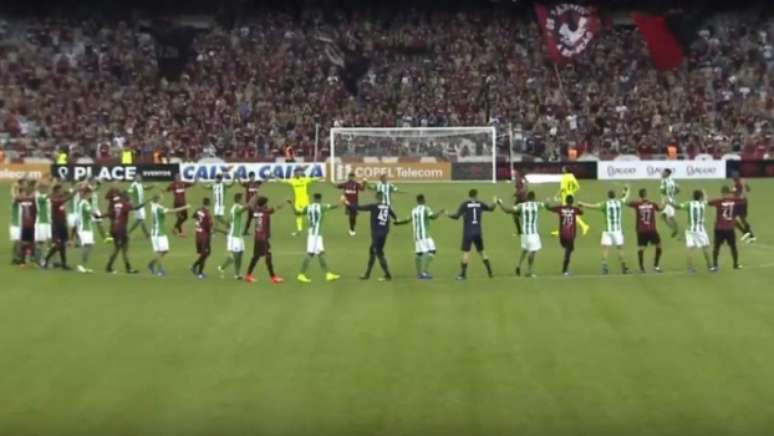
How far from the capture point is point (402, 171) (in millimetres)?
52719

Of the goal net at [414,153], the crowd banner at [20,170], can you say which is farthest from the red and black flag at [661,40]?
the crowd banner at [20,170]

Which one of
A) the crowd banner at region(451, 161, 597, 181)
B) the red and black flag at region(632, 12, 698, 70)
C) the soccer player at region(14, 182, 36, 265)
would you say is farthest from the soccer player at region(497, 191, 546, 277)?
the red and black flag at region(632, 12, 698, 70)

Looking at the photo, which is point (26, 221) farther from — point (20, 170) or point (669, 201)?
point (20, 170)

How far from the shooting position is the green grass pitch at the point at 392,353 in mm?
15367

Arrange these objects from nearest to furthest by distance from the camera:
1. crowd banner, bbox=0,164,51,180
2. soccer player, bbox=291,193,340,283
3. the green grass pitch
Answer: the green grass pitch < soccer player, bbox=291,193,340,283 < crowd banner, bbox=0,164,51,180

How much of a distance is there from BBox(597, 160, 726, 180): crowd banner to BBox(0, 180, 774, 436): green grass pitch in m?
26.1

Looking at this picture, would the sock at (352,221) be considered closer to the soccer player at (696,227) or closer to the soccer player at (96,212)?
the soccer player at (96,212)

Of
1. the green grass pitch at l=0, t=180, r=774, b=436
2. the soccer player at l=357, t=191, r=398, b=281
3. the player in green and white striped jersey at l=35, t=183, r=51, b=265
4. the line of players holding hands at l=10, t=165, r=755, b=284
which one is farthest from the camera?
the player in green and white striped jersey at l=35, t=183, r=51, b=265

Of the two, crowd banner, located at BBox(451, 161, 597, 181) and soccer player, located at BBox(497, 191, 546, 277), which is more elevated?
crowd banner, located at BBox(451, 161, 597, 181)

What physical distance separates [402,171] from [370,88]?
10.4 metres

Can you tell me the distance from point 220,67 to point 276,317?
42.9 meters

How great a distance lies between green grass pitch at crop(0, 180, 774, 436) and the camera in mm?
15367

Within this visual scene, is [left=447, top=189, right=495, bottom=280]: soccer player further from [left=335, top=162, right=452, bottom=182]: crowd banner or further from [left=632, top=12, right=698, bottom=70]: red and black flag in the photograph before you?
[left=632, top=12, right=698, bottom=70]: red and black flag

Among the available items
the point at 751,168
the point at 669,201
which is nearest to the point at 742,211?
the point at 669,201
